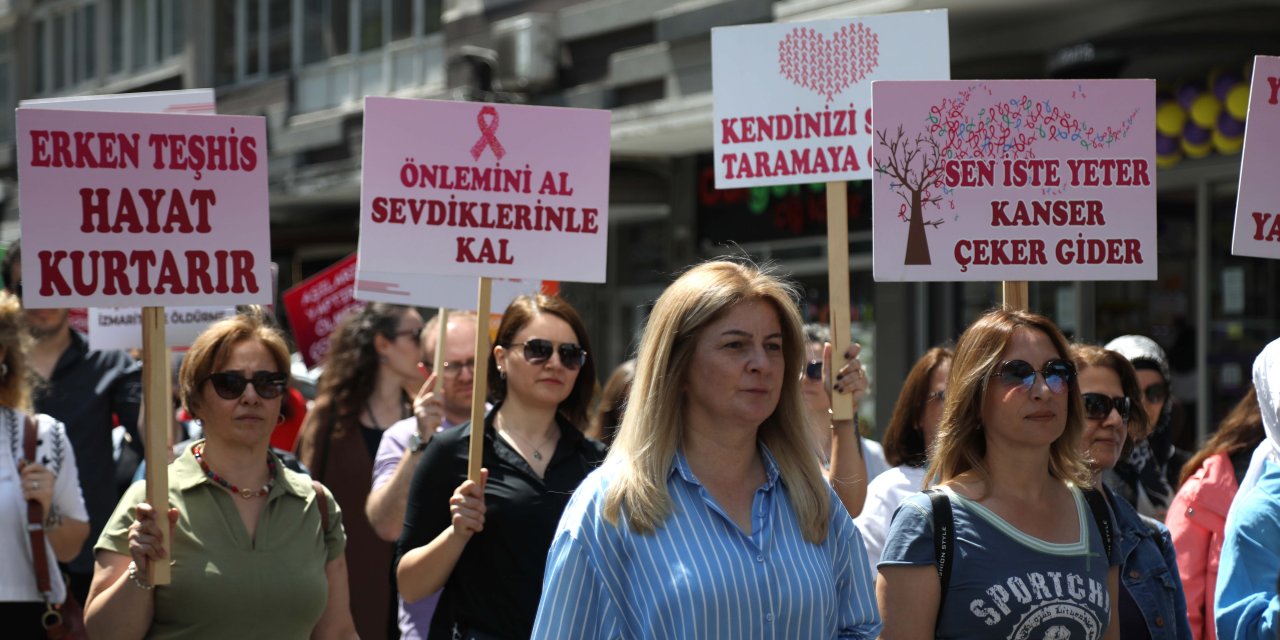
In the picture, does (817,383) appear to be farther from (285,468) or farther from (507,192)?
(285,468)

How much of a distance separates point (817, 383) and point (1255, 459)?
5.89ft

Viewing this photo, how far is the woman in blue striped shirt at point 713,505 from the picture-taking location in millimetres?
3088

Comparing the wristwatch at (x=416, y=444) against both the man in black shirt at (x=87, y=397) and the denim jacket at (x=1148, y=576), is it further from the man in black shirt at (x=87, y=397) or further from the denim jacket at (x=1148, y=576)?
the denim jacket at (x=1148, y=576)

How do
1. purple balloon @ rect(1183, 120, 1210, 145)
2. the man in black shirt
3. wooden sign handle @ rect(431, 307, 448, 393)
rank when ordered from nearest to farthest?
wooden sign handle @ rect(431, 307, 448, 393) < the man in black shirt < purple balloon @ rect(1183, 120, 1210, 145)

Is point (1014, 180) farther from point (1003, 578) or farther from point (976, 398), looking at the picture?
point (1003, 578)

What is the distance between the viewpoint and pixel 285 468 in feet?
15.4

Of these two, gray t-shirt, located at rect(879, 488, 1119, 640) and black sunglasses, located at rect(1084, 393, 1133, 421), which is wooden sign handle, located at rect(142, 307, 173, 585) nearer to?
gray t-shirt, located at rect(879, 488, 1119, 640)

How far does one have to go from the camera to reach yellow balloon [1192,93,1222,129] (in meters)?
10.4

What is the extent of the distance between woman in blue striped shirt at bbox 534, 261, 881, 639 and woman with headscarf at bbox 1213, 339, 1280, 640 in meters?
1.15

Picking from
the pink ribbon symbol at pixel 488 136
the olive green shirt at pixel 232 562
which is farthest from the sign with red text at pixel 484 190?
the olive green shirt at pixel 232 562

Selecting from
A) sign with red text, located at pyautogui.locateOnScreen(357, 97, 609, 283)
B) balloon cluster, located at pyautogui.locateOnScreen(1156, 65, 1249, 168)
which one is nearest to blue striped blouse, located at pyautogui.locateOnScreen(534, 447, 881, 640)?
sign with red text, located at pyautogui.locateOnScreen(357, 97, 609, 283)

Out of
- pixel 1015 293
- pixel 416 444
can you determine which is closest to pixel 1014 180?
pixel 1015 293

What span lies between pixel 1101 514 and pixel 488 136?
2.34 meters

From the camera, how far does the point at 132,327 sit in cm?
729
